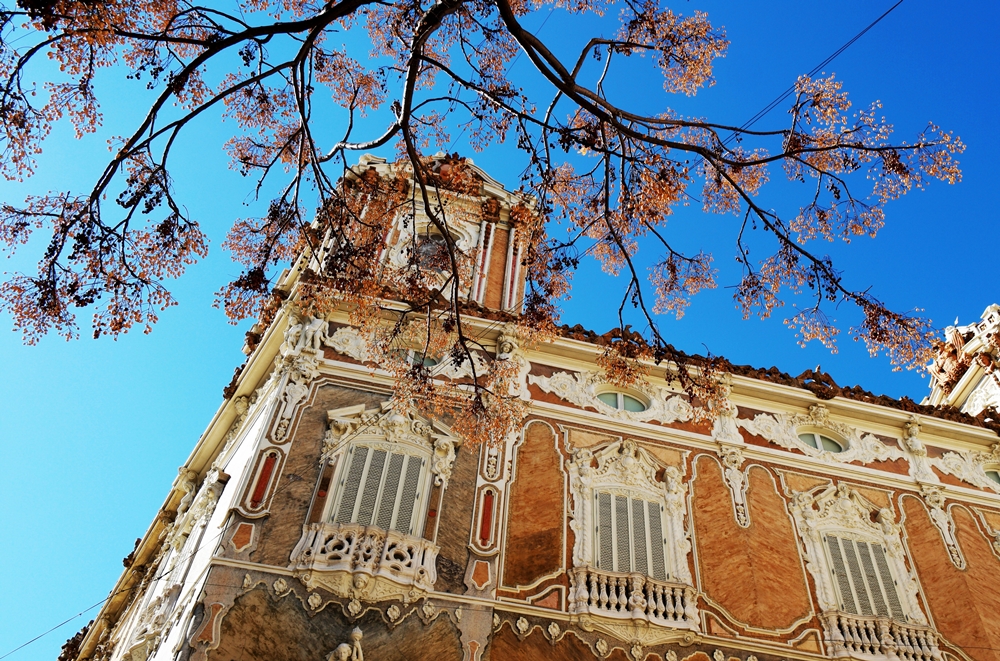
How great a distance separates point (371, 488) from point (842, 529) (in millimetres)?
9971

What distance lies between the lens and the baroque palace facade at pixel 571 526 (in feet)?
44.3

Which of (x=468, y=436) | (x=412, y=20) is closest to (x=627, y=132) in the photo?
(x=412, y=20)

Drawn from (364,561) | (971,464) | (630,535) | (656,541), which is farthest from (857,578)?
(364,561)

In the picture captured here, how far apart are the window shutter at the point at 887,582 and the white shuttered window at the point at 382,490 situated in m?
9.49

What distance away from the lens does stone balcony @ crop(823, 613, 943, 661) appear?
14906 millimetres

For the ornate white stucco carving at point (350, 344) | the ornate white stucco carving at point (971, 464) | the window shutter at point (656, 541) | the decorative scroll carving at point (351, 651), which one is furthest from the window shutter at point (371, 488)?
the ornate white stucco carving at point (971, 464)

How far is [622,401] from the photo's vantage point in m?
18.7

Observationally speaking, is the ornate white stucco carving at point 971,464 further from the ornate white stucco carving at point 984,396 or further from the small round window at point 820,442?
the ornate white stucco carving at point 984,396

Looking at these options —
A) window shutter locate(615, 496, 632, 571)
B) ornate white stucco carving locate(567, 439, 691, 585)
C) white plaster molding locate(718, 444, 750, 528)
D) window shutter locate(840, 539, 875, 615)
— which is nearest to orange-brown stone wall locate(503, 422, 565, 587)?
ornate white stucco carving locate(567, 439, 691, 585)

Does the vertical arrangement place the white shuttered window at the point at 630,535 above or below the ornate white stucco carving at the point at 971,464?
below

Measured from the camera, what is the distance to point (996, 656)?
15.4 m

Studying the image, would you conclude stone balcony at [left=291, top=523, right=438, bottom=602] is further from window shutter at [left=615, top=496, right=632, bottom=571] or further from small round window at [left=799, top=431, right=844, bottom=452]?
small round window at [left=799, top=431, right=844, bottom=452]

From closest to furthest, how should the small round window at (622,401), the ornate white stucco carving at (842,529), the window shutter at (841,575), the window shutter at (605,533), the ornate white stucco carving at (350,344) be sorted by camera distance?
the window shutter at (605,533) → the window shutter at (841,575) → the ornate white stucco carving at (842,529) → the ornate white stucco carving at (350,344) → the small round window at (622,401)

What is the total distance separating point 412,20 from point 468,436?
6292 mm
